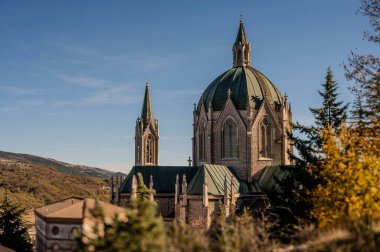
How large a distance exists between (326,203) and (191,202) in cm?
1661

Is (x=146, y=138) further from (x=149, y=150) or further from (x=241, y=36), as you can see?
(x=241, y=36)

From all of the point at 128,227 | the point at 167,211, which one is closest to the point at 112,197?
the point at 167,211

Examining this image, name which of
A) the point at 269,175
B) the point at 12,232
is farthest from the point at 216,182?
the point at 12,232

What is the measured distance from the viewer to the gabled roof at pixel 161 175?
3822 cm

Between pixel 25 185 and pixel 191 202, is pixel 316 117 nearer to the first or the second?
pixel 191 202

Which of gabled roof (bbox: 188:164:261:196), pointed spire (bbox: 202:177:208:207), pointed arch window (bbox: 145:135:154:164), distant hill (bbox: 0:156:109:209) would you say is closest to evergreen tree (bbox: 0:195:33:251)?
gabled roof (bbox: 188:164:261:196)

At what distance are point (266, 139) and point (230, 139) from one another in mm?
2927

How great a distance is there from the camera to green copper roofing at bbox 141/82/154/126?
45219 mm

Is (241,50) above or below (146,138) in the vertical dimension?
above

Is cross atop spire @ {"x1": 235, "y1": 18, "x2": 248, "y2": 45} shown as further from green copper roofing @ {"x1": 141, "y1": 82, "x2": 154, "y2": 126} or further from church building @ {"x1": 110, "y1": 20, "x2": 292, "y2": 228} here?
green copper roofing @ {"x1": 141, "y1": 82, "x2": 154, "y2": 126}

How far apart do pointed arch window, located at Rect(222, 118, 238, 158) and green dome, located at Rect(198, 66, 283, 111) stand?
4.77ft

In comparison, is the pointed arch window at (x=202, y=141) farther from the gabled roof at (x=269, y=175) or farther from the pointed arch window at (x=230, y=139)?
the gabled roof at (x=269, y=175)

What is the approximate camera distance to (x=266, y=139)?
40.1 meters

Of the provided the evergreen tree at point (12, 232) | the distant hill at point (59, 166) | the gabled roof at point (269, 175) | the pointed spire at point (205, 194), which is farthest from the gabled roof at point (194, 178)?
the distant hill at point (59, 166)
